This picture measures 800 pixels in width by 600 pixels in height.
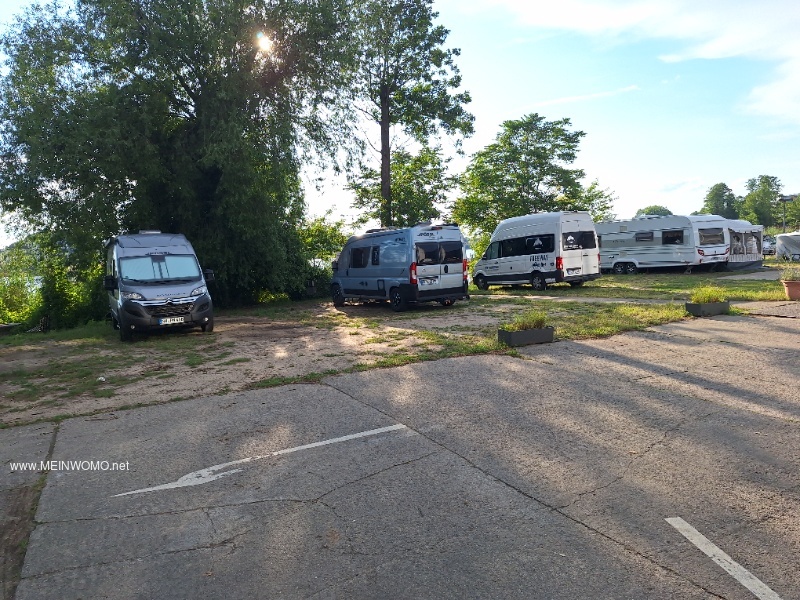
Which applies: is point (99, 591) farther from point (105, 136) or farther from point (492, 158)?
point (492, 158)

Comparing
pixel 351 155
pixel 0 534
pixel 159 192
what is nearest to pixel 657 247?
pixel 351 155

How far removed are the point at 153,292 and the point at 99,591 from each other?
11015 millimetres

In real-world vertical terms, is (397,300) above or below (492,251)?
below

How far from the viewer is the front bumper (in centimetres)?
1309

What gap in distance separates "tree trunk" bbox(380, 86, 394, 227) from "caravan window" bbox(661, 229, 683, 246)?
13448 millimetres

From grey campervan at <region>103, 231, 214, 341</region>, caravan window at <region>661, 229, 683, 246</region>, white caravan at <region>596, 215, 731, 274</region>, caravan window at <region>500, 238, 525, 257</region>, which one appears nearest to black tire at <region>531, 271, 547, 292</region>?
caravan window at <region>500, 238, 525, 257</region>

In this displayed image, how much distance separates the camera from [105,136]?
55.5 ft

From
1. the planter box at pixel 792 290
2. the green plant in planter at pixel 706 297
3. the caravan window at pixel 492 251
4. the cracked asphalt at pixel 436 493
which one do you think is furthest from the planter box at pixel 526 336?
the caravan window at pixel 492 251

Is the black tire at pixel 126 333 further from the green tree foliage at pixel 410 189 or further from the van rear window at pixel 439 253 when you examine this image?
the green tree foliage at pixel 410 189

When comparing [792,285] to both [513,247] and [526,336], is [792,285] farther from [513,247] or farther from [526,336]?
[513,247]

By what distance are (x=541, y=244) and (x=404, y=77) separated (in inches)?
432

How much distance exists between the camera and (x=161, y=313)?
43.4ft

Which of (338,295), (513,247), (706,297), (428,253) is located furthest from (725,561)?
(513,247)

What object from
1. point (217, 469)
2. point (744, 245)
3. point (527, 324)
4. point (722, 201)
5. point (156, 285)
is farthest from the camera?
point (722, 201)
